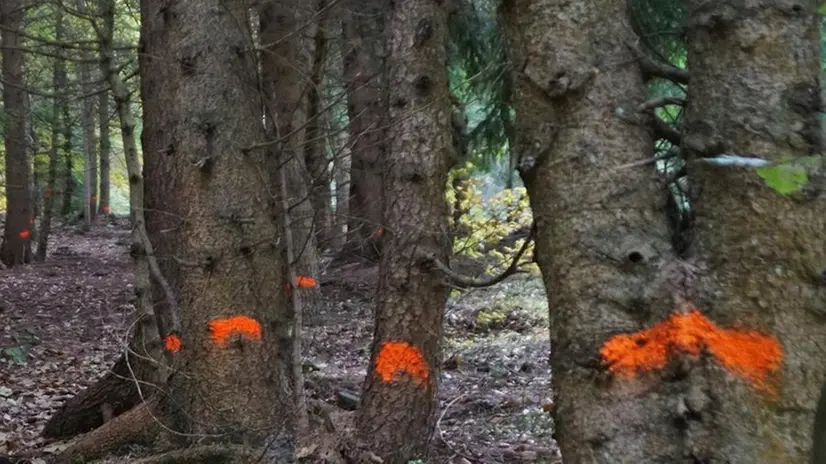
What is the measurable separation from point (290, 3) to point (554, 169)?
24.5 feet

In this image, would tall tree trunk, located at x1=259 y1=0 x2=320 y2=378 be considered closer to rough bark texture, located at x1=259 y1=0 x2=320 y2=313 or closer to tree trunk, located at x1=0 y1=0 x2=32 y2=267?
rough bark texture, located at x1=259 y1=0 x2=320 y2=313

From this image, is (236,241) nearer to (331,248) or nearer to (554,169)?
(554,169)

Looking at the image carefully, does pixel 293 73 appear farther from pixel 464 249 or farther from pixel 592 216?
pixel 592 216

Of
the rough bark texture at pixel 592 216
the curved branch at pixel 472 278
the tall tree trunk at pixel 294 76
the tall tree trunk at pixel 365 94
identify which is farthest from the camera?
the tall tree trunk at pixel 365 94

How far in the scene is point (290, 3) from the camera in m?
9.48


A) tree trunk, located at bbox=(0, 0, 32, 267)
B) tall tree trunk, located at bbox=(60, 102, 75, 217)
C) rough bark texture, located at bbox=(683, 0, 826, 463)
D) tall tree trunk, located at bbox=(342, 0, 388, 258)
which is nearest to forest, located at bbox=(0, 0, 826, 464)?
rough bark texture, located at bbox=(683, 0, 826, 463)

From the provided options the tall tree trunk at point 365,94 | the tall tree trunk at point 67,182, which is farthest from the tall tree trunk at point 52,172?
the tall tree trunk at point 365,94

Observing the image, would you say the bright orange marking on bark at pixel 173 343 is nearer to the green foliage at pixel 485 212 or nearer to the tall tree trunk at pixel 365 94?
the tall tree trunk at pixel 365 94

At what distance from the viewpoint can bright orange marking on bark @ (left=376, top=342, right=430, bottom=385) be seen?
5.31 metres

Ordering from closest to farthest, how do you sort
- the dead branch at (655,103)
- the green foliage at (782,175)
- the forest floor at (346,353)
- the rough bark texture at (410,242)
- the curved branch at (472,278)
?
the green foliage at (782,175) → the dead branch at (655,103) → the curved branch at (472,278) → the rough bark texture at (410,242) → the forest floor at (346,353)

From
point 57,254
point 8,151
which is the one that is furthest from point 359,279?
point 57,254

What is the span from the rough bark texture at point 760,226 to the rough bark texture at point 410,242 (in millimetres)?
2898

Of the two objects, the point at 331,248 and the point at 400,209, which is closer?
the point at 400,209

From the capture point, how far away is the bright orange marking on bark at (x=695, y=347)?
7.54 feet
